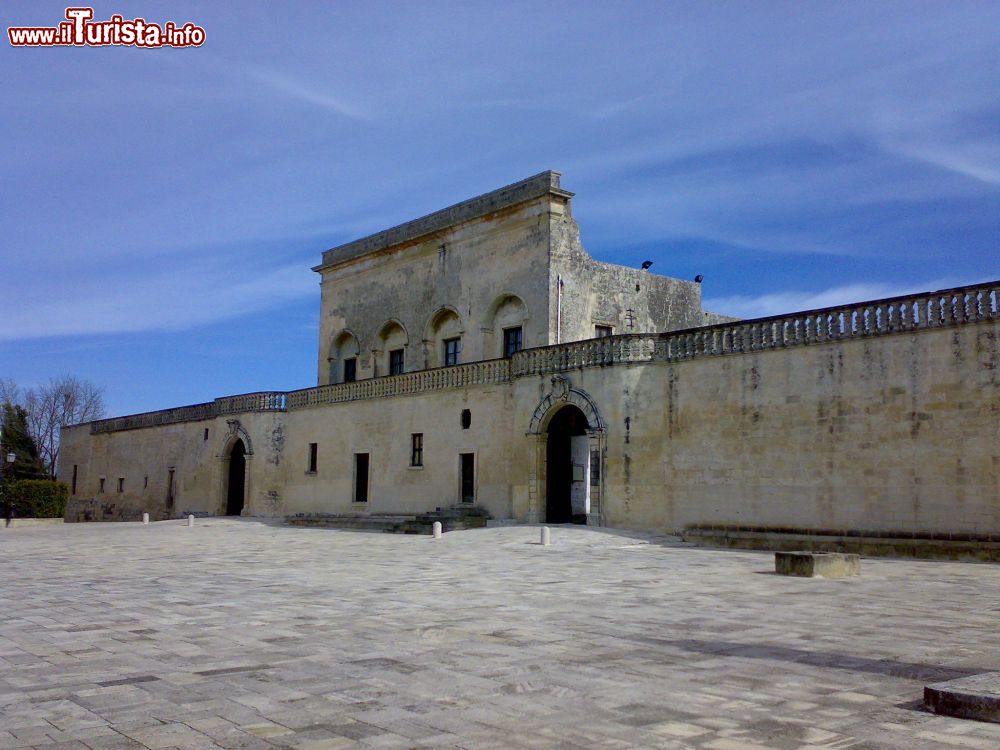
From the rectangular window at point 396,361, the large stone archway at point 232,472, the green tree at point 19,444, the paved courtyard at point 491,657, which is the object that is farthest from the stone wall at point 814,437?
the green tree at point 19,444

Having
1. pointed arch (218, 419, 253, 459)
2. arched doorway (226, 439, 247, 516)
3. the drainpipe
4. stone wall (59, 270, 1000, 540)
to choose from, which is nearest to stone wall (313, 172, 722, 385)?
the drainpipe

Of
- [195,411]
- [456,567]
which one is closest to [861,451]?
[456,567]

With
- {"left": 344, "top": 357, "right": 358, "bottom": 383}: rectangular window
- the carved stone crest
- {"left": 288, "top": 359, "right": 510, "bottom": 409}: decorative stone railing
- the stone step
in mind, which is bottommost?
the stone step

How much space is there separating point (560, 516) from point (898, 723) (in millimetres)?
18189

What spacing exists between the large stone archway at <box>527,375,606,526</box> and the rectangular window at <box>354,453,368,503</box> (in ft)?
28.6

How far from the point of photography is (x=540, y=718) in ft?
16.4

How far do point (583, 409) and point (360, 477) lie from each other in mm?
11089

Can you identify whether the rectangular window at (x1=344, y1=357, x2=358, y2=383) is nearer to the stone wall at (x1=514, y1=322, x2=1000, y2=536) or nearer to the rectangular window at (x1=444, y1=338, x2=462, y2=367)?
the rectangular window at (x1=444, y1=338, x2=462, y2=367)

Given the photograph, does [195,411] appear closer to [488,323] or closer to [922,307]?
[488,323]

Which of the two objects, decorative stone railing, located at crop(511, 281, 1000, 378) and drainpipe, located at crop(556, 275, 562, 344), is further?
drainpipe, located at crop(556, 275, 562, 344)

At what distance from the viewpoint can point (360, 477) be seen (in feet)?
97.8

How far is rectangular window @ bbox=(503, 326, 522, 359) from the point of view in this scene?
2750 centimetres

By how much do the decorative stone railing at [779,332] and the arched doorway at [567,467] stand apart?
158cm

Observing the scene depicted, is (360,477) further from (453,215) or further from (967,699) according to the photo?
(967,699)
